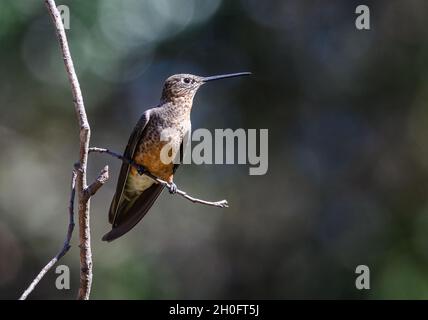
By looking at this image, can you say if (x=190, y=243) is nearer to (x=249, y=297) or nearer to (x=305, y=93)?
(x=249, y=297)

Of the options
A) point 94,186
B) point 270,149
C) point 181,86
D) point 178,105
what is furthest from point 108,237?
point 270,149

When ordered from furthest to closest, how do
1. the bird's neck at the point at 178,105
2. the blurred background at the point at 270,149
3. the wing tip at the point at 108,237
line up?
the blurred background at the point at 270,149
the bird's neck at the point at 178,105
the wing tip at the point at 108,237

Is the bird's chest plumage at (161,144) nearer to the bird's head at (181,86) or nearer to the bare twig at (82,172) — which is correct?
the bird's head at (181,86)

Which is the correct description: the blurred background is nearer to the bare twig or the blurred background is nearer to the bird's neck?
the bird's neck

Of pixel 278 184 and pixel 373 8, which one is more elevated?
pixel 373 8

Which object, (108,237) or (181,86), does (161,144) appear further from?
(108,237)

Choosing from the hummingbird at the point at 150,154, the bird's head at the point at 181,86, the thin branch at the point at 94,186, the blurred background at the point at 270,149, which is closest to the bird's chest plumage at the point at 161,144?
the hummingbird at the point at 150,154
